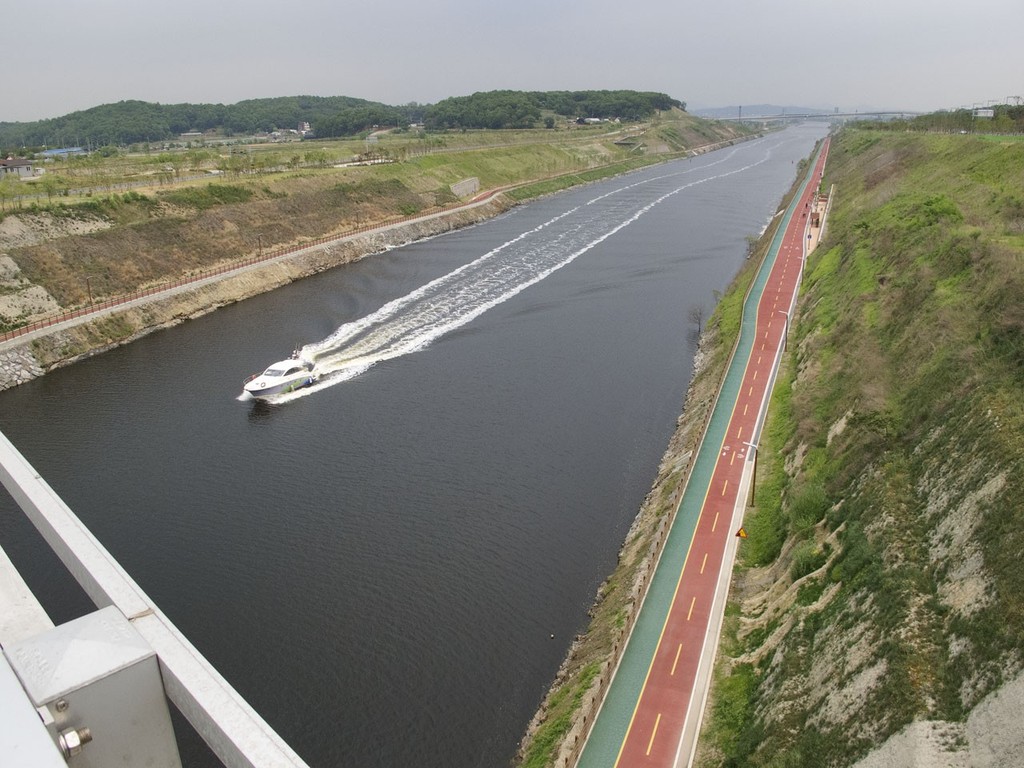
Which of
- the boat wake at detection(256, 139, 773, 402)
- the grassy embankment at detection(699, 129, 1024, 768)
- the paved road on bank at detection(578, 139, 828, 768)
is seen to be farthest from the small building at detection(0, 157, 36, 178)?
the grassy embankment at detection(699, 129, 1024, 768)

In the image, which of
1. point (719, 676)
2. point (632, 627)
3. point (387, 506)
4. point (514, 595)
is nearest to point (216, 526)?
point (387, 506)

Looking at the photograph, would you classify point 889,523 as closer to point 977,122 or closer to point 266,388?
point 266,388

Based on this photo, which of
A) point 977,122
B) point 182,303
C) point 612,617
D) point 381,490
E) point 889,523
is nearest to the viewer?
point 889,523

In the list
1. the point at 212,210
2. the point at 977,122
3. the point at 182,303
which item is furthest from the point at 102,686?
the point at 977,122

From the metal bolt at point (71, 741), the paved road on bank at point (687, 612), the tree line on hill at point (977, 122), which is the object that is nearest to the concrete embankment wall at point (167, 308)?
the metal bolt at point (71, 741)

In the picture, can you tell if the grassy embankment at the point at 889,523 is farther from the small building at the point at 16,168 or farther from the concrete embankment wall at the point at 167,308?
the small building at the point at 16,168

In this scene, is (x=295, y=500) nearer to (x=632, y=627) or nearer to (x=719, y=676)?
(x=632, y=627)

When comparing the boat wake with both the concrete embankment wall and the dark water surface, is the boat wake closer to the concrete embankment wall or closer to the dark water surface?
the dark water surface
